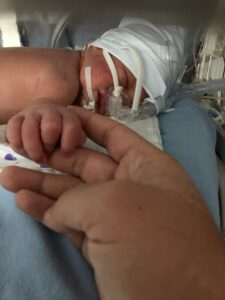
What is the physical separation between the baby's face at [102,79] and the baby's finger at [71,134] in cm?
58

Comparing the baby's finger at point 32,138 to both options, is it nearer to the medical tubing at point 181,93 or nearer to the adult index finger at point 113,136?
the adult index finger at point 113,136

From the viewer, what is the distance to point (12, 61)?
108 centimetres

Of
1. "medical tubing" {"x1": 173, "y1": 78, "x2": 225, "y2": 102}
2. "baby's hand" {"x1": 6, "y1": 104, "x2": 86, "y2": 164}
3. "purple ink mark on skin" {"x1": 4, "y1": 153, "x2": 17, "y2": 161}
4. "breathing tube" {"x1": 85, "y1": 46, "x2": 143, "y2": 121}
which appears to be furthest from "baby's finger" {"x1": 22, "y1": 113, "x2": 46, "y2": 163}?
"medical tubing" {"x1": 173, "y1": 78, "x2": 225, "y2": 102}

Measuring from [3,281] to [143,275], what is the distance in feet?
0.72

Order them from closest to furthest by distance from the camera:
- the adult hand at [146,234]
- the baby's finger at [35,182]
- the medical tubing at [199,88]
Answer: the adult hand at [146,234] < the baby's finger at [35,182] < the medical tubing at [199,88]

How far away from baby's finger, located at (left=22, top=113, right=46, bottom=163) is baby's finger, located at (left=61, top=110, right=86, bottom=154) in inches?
1.3

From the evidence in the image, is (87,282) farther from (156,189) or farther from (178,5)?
(178,5)

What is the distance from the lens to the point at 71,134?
507 mm

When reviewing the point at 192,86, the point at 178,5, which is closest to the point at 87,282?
the point at 178,5

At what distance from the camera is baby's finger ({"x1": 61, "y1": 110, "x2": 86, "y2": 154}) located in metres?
0.51

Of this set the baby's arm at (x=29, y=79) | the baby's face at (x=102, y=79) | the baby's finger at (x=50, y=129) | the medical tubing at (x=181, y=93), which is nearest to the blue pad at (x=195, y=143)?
the medical tubing at (x=181, y=93)

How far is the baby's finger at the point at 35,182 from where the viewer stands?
1.61ft

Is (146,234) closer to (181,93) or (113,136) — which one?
(113,136)

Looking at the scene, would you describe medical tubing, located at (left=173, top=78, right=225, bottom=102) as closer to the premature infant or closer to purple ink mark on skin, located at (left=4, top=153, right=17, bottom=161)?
the premature infant
